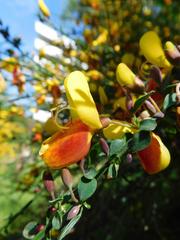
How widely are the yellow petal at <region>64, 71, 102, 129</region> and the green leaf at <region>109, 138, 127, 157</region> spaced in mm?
39

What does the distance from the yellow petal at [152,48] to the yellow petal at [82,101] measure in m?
0.12

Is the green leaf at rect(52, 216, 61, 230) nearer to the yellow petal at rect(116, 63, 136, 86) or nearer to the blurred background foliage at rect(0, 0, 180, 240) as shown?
the yellow petal at rect(116, 63, 136, 86)

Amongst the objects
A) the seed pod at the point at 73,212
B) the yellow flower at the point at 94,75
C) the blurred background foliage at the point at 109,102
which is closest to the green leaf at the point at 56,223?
the seed pod at the point at 73,212

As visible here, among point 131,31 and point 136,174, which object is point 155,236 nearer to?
point 136,174

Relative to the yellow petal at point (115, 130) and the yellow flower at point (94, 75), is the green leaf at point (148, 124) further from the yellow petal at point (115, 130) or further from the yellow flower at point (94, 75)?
the yellow flower at point (94, 75)

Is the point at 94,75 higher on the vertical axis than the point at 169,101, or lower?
higher

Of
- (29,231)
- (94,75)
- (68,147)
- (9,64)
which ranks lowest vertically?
(29,231)

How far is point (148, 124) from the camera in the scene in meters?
0.61

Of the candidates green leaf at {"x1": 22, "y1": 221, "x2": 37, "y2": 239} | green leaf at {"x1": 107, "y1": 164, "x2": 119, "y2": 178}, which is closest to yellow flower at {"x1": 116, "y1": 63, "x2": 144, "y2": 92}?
green leaf at {"x1": 107, "y1": 164, "x2": 119, "y2": 178}

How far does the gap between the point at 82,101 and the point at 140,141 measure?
0.10 metres

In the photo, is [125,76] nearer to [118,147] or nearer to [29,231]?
[118,147]

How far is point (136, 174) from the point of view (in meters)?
1.99

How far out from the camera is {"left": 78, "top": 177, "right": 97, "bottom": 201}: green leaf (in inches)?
24.4

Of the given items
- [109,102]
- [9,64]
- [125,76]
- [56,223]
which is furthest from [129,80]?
[9,64]
